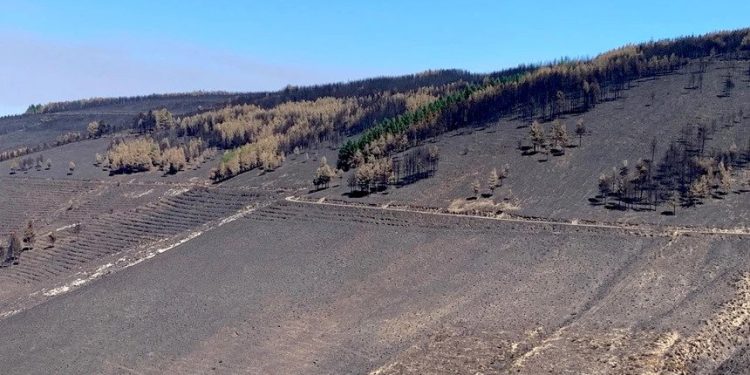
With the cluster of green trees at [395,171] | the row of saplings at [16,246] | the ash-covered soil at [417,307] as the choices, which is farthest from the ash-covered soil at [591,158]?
the row of saplings at [16,246]

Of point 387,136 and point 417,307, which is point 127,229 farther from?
point 417,307

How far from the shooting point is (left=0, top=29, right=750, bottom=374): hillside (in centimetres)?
5003

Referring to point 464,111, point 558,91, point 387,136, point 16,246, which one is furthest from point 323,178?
point 558,91

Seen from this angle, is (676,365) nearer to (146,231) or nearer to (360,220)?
(360,220)

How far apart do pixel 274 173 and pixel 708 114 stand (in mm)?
70706

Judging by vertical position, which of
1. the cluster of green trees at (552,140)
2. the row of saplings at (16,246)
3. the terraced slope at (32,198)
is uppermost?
the cluster of green trees at (552,140)

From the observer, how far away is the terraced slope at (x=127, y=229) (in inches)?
3546

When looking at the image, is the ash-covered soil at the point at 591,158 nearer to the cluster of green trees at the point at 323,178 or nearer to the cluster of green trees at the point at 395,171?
the cluster of green trees at the point at 323,178

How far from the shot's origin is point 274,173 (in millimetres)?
124000

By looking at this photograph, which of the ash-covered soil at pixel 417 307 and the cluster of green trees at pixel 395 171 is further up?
the cluster of green trees at pixel 395 171

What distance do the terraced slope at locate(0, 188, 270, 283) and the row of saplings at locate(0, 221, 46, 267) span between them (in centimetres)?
97

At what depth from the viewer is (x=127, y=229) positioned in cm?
10262

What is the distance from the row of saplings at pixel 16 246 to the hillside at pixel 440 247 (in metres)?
0.50

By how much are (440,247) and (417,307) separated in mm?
14678
